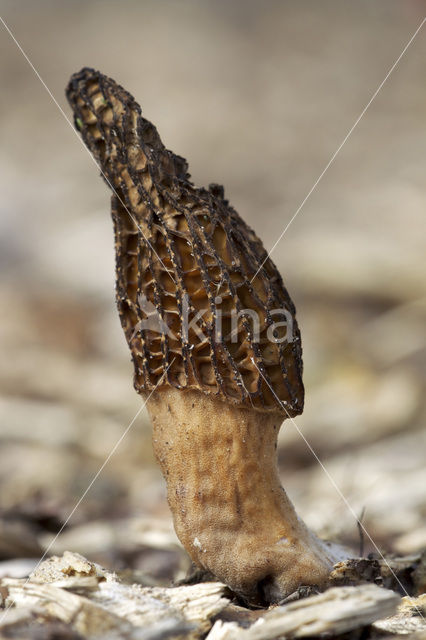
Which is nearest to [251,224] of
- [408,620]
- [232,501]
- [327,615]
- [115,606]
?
[232,501]

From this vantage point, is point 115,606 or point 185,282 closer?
point 115,606

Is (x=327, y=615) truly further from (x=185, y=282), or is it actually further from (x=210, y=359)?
(x=185, y=282)

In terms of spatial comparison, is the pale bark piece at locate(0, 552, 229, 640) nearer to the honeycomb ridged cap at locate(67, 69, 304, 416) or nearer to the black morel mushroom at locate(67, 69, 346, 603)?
the black morel mushroom at locate(67, 69, 346, 603)

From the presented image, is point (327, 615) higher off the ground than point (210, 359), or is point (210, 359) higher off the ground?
point (210, 359)

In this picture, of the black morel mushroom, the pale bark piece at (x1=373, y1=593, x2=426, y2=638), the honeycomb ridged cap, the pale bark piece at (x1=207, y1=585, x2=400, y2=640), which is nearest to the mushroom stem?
the black morel mushroom

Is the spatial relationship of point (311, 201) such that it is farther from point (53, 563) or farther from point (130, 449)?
point (53, 563)

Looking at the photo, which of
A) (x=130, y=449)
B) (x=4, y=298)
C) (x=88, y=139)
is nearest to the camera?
(x=88, y=139)

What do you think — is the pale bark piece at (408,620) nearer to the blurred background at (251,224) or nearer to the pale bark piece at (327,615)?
the pale bark piece at (327,615)

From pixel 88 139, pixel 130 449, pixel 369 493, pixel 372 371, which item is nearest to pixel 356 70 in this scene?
pixel 372 371
